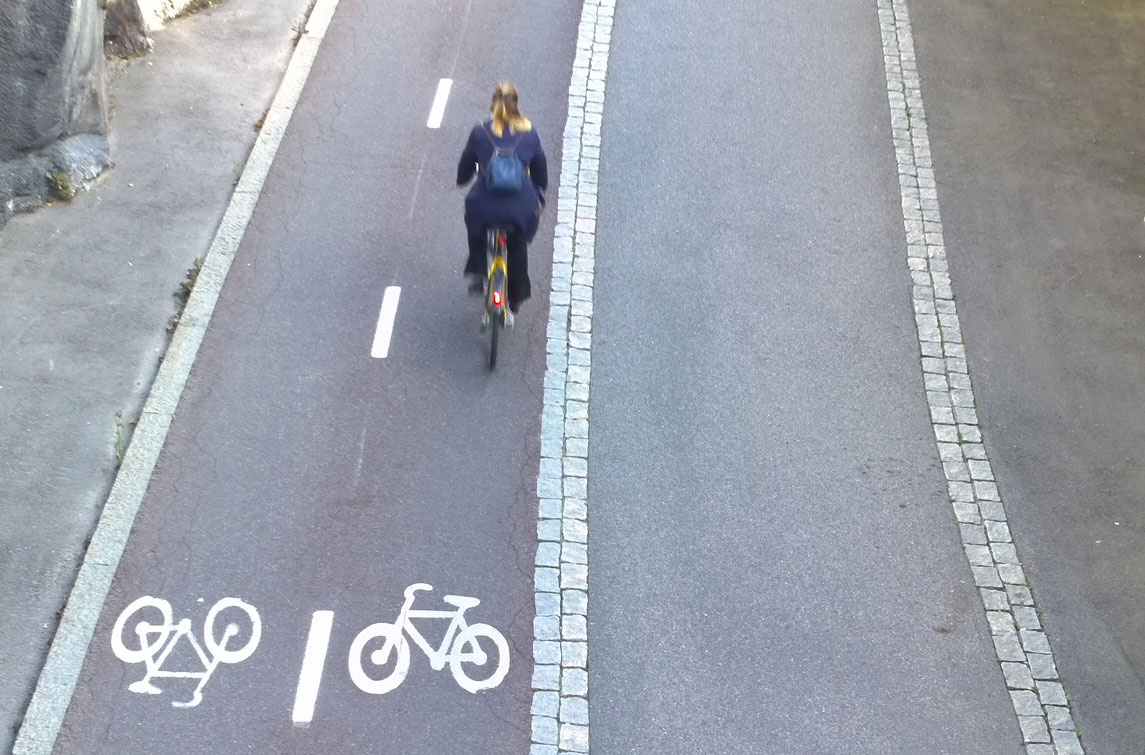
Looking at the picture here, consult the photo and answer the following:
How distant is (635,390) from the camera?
870cm

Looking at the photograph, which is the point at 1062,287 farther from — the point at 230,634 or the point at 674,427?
the point at 230,634

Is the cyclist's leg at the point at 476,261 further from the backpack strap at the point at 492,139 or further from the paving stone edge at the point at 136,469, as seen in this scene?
the paving stone edge at the point at 136,469

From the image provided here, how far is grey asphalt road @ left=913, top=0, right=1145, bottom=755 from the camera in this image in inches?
298

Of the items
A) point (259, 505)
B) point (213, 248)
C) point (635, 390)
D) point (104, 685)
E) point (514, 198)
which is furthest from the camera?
point (213, 248)

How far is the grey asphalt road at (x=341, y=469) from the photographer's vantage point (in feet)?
21.1

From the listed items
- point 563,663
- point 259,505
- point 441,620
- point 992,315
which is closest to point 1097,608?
point 992,315

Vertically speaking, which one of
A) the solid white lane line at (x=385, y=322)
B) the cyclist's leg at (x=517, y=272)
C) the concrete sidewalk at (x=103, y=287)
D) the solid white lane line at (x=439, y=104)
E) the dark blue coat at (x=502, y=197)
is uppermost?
the dark blue coat at (x=502, y=197)

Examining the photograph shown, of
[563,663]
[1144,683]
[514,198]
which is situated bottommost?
[1144,683]

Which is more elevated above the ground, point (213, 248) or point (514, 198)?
point (514, 198)

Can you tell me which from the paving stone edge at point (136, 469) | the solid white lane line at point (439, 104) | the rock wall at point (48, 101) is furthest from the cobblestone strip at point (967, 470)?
the rock wall at point (48, 101)

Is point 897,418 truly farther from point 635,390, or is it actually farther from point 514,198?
point 514,198

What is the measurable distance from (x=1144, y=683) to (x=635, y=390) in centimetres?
378

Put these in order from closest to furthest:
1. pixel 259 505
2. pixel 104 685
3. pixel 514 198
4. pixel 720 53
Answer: pixel 104 685, pixel 259 505, pixel 514 198, pixel 720 53

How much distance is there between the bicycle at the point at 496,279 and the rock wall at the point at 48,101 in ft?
12.9
